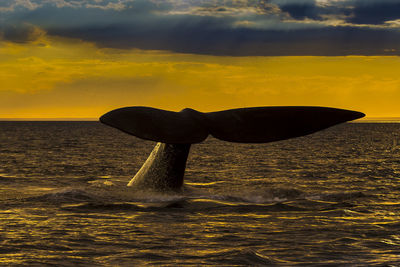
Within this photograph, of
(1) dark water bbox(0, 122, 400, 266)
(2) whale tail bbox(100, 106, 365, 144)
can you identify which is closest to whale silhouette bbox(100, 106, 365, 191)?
(2) whale tail bbox(100, 106, 365, 144)

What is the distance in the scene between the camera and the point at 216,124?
10281 millimetres

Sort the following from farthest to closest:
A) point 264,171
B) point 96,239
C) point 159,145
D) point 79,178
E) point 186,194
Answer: point 264,171, point 79,178, point 186,194, point 159,145, point 96,239

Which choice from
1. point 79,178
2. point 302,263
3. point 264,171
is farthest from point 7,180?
point 302,263

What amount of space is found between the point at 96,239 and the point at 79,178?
446 inches

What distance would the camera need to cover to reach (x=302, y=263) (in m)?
7.41

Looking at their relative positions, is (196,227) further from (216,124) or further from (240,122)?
(240,122)

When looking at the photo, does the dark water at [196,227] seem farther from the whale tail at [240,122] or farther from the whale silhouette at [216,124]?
the whale tail at [240,122]

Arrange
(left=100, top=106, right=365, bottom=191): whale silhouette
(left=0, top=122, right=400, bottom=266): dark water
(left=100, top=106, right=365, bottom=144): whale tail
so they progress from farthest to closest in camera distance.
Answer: (left=100, top=106, right=365, bottom=144): whale tail
(left=100, top=106, right=365, bottom=191): whale silhouette
(left=0, top=122, right=400, bottom=266): dark water

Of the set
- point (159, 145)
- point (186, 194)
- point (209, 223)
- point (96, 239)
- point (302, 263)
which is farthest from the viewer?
point (186, 194)

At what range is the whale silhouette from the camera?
29.6ft

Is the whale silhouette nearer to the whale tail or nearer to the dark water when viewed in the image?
the whale tail

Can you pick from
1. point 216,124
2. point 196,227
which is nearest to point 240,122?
point 216,124

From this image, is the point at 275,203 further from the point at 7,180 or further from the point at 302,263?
the point at 7,180

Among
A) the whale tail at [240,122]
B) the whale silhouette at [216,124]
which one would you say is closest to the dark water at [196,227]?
the whale silhouette at [216,124]
